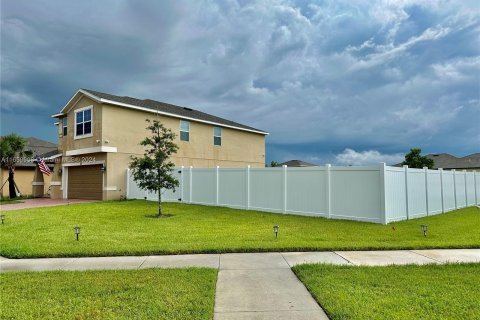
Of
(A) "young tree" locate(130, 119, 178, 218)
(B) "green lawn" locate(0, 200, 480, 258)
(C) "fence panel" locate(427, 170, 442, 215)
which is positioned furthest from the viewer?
(C) "fence panel" locate(427, 170, 442, 215)

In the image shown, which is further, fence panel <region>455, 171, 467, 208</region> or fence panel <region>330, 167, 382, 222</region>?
fence panel <region>455, 171, 467, 208</region>

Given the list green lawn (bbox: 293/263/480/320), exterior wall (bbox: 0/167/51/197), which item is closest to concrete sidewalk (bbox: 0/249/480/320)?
green lawn (bbox: 293/263/480/320)

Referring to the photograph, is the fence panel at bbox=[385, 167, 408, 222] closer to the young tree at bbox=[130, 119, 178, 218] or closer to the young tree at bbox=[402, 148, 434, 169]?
the young tree at bbox=[130, 119, 178, 218]

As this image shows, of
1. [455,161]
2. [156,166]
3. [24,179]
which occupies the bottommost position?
[24,179]

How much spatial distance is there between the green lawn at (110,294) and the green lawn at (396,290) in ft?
5.42

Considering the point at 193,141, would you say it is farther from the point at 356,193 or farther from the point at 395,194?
the point at 395,194

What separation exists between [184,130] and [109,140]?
237 inches

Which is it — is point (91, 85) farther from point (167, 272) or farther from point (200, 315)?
point (200, 315)

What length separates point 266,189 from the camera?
14633 mm

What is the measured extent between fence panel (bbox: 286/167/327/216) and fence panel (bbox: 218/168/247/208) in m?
2.59

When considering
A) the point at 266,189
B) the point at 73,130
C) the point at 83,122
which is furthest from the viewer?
the point at 73,130

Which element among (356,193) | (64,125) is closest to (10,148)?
(64,125)

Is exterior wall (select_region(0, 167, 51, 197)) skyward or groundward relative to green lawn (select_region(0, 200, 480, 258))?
skyward

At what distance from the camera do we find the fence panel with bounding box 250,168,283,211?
46.4 feet
